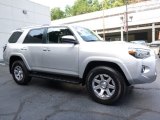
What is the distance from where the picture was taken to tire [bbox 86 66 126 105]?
17.1 ft

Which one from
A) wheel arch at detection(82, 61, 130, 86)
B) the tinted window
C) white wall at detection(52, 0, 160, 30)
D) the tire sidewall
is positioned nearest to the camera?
wheel arch at detection(82, 61, 130, 86)

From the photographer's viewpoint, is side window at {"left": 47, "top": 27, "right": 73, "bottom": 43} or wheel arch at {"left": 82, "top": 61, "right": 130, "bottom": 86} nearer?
wheel arch at {"left": 82, "top": 61, "right": 130, "bottom": 86}

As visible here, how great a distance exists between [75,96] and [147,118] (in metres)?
2.14

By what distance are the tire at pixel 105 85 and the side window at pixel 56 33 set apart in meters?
1.45

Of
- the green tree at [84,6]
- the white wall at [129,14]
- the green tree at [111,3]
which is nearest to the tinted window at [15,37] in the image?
the white wall at [129,14]

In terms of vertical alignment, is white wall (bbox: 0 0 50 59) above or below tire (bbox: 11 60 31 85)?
above

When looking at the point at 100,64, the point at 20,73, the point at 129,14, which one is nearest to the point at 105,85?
the point at 100,64

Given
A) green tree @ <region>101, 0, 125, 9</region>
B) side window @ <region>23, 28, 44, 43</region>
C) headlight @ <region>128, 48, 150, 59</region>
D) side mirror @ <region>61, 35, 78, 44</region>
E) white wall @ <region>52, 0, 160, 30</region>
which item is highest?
green tree @ <region>101, 0, 125, 9</region>

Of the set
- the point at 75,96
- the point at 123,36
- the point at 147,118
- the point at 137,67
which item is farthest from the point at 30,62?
the point at 123,36

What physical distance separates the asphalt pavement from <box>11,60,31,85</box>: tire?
27cm

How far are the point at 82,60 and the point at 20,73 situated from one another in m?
2.73

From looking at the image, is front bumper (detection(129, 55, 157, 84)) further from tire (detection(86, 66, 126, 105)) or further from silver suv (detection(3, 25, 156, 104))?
tire (detection(86, 66, 126, 105))

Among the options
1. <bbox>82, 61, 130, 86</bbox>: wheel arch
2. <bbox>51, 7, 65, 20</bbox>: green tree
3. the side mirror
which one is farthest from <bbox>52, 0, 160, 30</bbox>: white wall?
<bbox>82, 61, 130, 86</bbox>: wheel arch

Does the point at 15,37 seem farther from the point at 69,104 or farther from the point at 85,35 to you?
the point at 69,104
